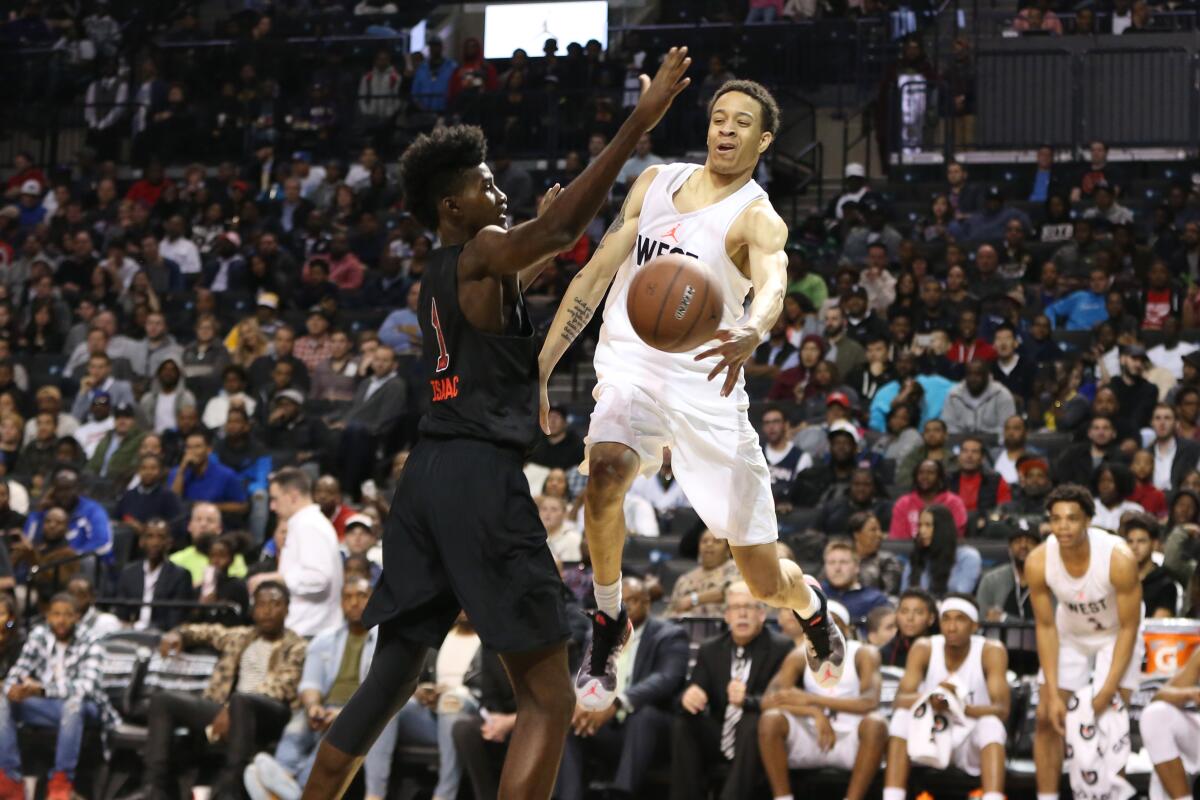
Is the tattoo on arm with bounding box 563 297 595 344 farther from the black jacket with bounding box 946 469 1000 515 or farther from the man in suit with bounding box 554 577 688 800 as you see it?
the black jacket with bounding box 946 469 1000 515

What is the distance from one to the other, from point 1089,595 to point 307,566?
4.73 m

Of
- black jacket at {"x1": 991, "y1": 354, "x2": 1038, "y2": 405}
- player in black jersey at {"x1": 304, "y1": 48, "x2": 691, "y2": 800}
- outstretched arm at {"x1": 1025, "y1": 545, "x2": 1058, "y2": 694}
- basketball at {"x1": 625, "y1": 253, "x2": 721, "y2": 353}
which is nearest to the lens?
player in black jersey at {"x1": 304, "y1": 48, "x2": 691, "y2": 800}

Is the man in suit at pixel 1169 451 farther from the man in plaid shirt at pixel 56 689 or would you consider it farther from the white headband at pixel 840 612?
the man in plaid shirt at pixel 56 689

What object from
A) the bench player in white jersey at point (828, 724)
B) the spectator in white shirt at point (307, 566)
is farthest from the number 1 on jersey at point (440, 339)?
the spectator in white shirt at point (307, 566)

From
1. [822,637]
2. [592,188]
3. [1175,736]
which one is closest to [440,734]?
[822,637]

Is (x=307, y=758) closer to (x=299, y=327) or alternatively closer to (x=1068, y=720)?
(x=1068, y=720)

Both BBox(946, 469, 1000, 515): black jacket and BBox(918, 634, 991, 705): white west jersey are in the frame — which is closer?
BBox(918, 634, 991, 705): white west jersey

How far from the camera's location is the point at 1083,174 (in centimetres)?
1641

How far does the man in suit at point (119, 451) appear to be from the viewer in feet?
46.9

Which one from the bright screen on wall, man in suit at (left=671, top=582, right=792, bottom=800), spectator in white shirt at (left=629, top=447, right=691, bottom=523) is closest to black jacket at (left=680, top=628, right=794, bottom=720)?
man in suit at (left=671, top=582, right=792, bottom=800)

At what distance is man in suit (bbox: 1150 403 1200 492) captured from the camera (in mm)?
11586

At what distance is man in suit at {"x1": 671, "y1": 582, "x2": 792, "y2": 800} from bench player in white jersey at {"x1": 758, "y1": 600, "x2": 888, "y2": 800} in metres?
0.12

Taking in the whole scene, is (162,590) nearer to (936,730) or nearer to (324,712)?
(324,712)

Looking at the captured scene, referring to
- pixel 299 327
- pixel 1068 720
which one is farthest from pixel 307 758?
pixel 299 327
